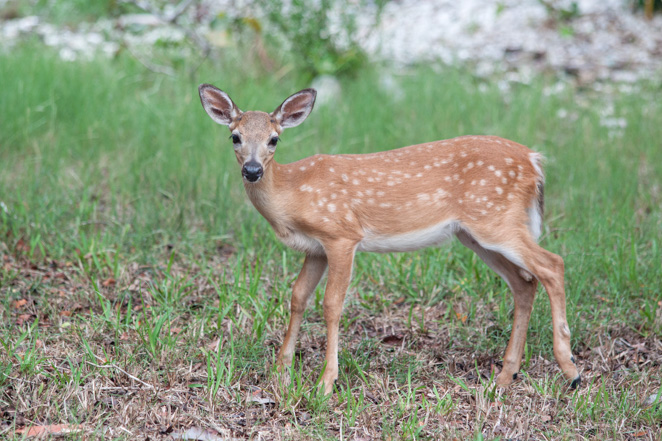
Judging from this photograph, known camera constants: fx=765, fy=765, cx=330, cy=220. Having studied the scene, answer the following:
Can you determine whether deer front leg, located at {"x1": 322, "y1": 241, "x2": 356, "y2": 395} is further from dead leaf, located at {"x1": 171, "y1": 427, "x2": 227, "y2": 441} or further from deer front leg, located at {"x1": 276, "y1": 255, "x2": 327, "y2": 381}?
dead leaf, located at {"x1": 171, "y1": 427, "x2": 227, "y2": 441}

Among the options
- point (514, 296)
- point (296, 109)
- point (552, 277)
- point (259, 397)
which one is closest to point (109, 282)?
point (259, 397)

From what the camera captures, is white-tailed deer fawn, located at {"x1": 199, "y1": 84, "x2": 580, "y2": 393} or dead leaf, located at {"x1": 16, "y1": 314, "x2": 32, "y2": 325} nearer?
white-tailed deer fawn, located at {"x1": 199, "y1": 84, "x2": 580, "y2": 393}

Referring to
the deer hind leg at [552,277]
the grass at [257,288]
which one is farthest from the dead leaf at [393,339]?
the deer hind leg at [552,277]

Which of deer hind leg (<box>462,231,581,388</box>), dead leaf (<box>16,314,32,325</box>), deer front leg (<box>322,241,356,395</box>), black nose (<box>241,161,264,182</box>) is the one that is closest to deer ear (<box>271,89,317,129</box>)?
black nose (<box>241,161,264,182</box>)

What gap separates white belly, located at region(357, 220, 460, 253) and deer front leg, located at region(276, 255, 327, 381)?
28 centimetres

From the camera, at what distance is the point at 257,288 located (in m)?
4.86

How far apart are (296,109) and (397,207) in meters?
0.81

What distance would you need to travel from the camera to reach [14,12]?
12.6 m

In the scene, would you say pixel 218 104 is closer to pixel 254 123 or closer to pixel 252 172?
pixel 254 123

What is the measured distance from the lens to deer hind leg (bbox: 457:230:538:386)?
4332 mm

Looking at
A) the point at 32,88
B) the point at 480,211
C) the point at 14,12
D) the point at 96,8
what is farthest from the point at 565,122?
the point at 14,12

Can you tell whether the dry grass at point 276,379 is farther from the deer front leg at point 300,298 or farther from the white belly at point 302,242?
the white belly at point 302,242

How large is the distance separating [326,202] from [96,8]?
9.52 m

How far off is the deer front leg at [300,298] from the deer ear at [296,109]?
2.62 ft
